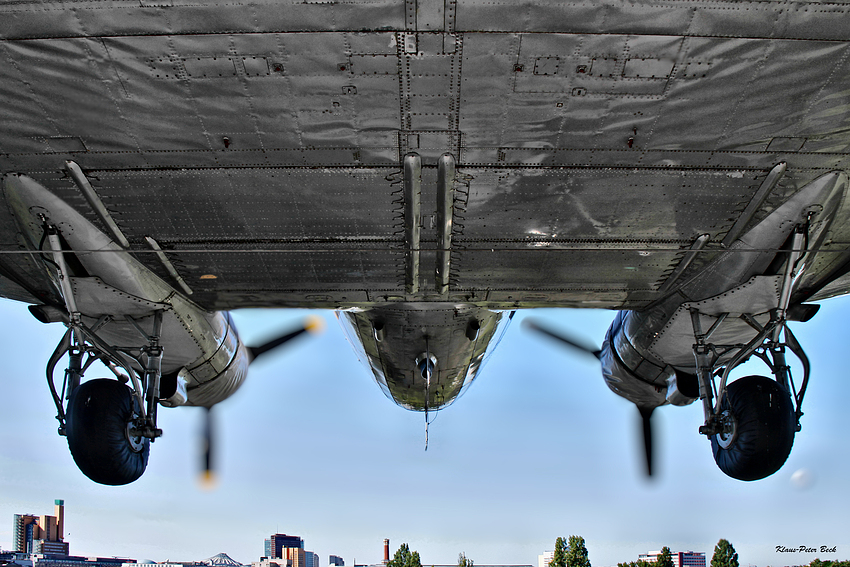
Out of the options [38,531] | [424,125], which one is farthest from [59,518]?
[424,125]

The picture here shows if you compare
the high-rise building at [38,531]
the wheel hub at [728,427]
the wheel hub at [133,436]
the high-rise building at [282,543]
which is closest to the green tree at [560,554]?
the wheel hub at [728,427]

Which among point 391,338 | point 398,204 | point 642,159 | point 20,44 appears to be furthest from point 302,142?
point 391,338

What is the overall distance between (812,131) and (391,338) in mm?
7833

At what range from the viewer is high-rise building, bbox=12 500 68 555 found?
101 meters

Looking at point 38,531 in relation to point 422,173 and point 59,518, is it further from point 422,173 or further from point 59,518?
point 422,173

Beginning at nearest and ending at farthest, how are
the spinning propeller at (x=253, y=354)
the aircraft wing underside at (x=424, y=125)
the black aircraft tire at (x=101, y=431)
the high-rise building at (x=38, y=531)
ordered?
the aircraft wing underside at (x=424, y=125), the black aircraft tire at (x=101, y=431), the spinning propeller at (x=253, y=354), the high-rise building at (x=38, y=531)

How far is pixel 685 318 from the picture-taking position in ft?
33.7

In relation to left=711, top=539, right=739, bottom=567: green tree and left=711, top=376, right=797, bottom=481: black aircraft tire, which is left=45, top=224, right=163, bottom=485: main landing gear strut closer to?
left=711, top=376, right=797, bottom=481: black aircraft tire

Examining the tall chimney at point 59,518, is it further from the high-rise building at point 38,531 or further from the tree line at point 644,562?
the tree line at point 644,562

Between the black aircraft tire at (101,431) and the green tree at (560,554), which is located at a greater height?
the black aircraft tire at (101,431)

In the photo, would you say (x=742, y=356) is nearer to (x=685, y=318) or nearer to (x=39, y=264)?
(x=685, y=318)

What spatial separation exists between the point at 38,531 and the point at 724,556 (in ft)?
327

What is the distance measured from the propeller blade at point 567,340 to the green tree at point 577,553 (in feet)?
182

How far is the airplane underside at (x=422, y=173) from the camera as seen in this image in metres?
5.80
